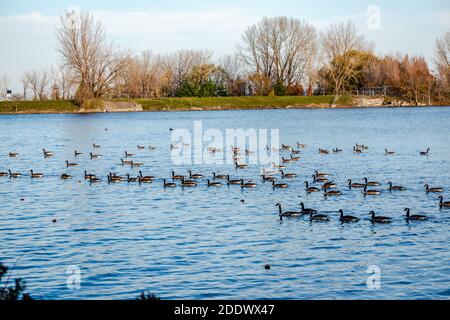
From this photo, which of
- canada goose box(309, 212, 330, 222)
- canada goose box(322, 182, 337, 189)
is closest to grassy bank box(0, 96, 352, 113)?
canada goose box(322, 182, 337, 189)

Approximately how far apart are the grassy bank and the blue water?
7567 centimetres

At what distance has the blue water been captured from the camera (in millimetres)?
18406

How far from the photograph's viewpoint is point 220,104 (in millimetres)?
127500

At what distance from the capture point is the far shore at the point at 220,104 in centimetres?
12088

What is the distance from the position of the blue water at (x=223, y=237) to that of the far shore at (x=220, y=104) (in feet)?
245

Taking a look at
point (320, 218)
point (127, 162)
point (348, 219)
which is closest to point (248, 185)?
point (320, 218)

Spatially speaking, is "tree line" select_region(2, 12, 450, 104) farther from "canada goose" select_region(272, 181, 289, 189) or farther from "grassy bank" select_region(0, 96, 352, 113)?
"canada goose" select_region(272, 181, 289, 189)

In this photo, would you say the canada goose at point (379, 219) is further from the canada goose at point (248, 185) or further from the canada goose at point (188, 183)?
the canada goose at point (188, 183)

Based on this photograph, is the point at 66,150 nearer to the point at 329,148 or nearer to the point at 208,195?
the point at 329,148

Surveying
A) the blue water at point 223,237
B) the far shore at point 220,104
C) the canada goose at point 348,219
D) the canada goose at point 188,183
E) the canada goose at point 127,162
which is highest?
the far shore at point 220,104

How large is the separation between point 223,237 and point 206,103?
104 m

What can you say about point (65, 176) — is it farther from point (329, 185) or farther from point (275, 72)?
point (275, 72)

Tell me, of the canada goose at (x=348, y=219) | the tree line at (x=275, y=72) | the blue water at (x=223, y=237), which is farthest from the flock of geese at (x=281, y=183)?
the tree line at (x=275, y=72)

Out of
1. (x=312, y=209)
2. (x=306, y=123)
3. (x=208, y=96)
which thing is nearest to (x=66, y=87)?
(x=208, y=96)
